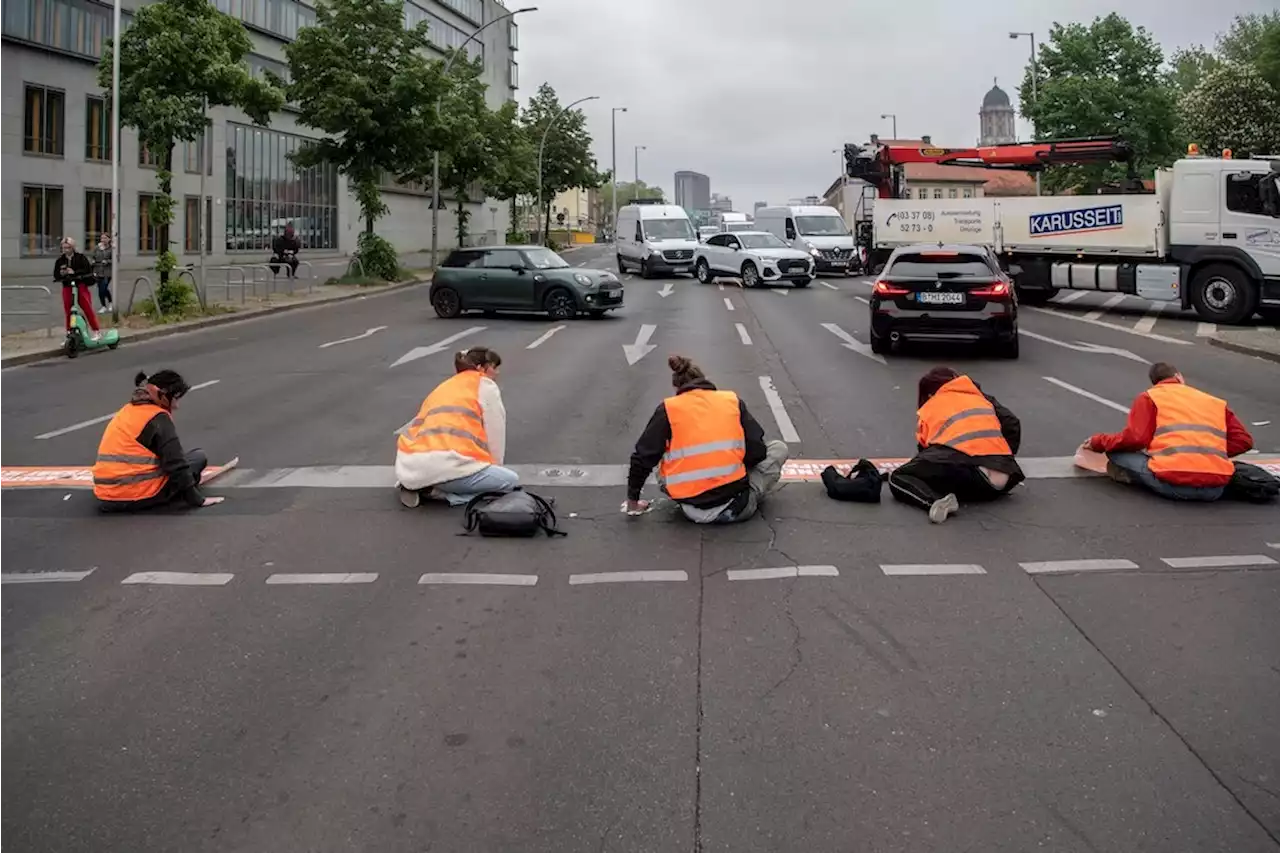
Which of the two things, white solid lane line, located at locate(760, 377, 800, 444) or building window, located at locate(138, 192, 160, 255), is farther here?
building window, located at locate(138, 192, 160, 255)

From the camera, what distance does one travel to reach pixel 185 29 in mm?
21406

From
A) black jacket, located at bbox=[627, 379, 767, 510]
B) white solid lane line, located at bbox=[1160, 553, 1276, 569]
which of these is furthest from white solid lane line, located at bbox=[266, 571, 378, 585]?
white solid lane line, located at bbox=[1160, 553, 1276, 569]

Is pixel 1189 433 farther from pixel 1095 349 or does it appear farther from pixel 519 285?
pixel 519 285

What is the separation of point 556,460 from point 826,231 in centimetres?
3162

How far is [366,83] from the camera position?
108 ft

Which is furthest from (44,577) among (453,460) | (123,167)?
(123,167)

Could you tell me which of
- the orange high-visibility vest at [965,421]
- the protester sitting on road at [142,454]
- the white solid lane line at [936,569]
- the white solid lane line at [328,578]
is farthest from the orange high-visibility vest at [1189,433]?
the protester sitting on road at [142,454]

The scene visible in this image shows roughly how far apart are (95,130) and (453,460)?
3583cm

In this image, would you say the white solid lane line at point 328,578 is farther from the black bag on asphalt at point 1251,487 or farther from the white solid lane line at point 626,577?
the black bag on asphalt at point 1251,487

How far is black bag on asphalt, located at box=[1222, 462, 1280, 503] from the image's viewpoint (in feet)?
26.5

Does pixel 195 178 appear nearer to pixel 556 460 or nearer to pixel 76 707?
pixel 556 460

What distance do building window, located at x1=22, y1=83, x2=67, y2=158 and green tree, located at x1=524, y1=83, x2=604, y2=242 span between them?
117 ft

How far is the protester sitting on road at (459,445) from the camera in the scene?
806 cm

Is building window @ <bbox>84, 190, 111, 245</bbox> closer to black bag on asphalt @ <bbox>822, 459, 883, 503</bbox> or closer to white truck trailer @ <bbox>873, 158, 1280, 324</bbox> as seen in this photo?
white truck trailer @ <bbox>873, 158, 1280, 324</bbox>
